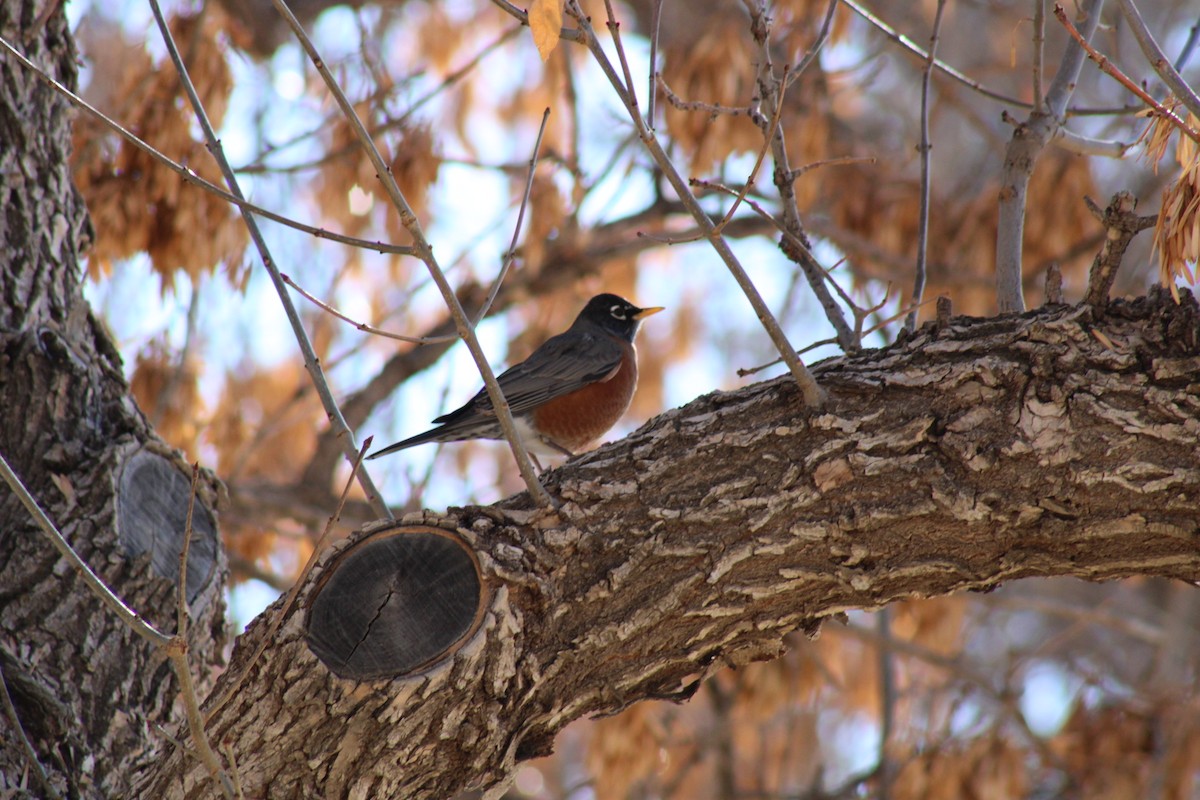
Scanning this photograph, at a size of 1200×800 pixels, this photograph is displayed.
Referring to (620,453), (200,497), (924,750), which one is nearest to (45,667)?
(200,497)

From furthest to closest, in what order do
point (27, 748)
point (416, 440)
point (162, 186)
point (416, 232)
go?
point (416, 440)
point (162, 186)
point (27, 748)
point (416, 232)

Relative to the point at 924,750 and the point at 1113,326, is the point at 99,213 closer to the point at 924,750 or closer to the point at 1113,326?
the point at 1113,326

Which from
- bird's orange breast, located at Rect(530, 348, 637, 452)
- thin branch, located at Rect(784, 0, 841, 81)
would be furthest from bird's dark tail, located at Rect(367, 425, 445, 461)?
thin branch, located at Rect(784, 0, 841, 81)

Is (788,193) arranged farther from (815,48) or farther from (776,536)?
(776,536)

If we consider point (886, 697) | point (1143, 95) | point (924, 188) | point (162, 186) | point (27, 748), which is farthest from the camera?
point (886, 697)

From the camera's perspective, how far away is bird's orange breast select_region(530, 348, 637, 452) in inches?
202

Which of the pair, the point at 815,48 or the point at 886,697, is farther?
the point at 886,697

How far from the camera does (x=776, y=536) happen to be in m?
2.43

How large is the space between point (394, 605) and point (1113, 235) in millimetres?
1734

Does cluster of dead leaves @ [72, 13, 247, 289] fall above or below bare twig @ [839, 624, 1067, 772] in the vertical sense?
above

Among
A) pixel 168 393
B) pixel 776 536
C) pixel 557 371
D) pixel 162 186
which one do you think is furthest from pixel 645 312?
pixel 776 536

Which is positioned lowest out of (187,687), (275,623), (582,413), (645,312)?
(187,687)

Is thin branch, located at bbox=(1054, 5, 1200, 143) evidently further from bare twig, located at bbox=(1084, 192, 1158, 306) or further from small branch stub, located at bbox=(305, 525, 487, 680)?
small branch stub, located at bbox=(305, 525, 487, 680)

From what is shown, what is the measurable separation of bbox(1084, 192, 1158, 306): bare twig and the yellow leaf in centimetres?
119
